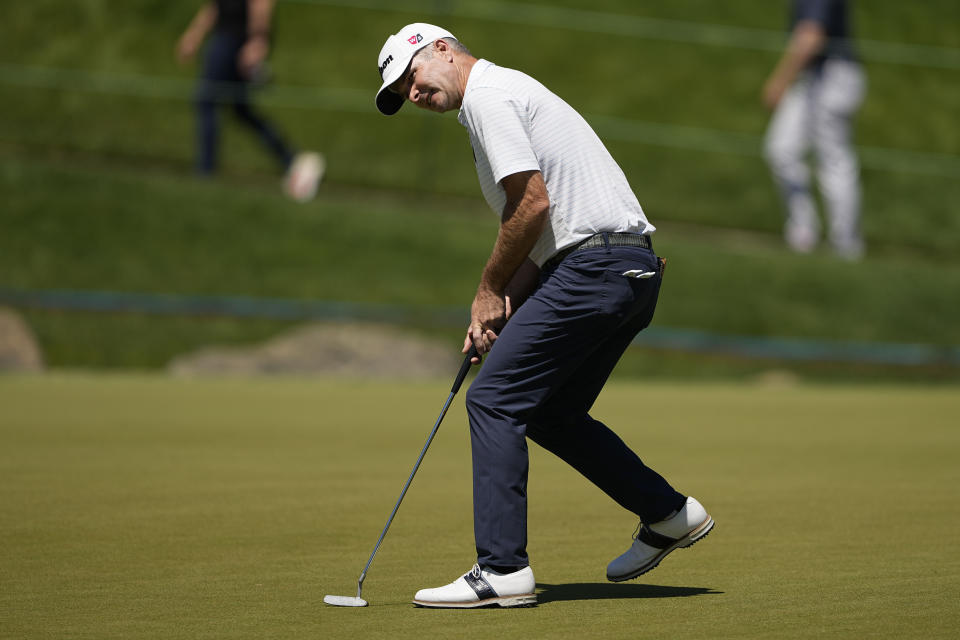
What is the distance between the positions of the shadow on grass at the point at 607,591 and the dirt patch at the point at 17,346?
9.90 meters

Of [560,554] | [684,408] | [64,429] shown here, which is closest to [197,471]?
[64,429]

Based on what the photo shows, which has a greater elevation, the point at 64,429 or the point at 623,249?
the point at 64,429

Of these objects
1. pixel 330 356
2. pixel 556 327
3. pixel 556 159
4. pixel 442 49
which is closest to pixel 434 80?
pixel 442 49

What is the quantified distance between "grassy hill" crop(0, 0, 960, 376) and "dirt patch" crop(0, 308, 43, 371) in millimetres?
204

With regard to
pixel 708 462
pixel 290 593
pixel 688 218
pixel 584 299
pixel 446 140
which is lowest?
pixel 290 593

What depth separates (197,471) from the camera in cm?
784

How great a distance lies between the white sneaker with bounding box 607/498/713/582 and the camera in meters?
5.09

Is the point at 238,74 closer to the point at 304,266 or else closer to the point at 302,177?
the point at 302,177

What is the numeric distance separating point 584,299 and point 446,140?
16.4 meters

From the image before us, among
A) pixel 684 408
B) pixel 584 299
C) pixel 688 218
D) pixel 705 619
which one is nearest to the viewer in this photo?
pixel 705 619

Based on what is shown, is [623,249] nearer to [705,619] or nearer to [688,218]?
[705,619]

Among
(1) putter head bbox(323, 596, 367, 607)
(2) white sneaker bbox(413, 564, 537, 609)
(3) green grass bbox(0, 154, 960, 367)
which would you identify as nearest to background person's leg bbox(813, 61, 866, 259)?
(3) green grass bbox(0, 154, 960, 367)

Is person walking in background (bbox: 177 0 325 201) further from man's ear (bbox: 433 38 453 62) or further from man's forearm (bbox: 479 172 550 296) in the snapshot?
man's forearm (bbox: 479 172 550 296)

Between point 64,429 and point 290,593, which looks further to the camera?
point 64,429
